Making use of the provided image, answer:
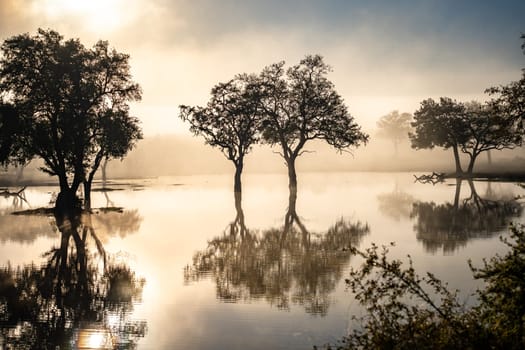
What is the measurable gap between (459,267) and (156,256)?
11.4 m

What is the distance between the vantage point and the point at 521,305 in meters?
7.07

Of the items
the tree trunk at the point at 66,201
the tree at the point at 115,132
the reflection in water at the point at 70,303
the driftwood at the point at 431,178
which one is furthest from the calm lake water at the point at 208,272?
the driftwood at the point at 431,178

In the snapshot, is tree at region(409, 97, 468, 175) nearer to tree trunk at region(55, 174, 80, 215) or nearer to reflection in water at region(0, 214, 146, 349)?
tree trunk at region(55, 174, 80, 215)

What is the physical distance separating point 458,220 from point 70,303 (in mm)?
22878

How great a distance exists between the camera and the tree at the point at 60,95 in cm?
3781

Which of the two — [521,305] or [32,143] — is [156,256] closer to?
[521,305]

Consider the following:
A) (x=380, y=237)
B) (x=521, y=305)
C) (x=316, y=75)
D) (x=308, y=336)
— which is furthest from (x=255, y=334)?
(x=316, y=75)

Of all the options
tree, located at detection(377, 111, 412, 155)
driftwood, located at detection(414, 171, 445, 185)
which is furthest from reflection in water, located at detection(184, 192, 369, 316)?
tree, located at detection(377, 111, 412, 155)

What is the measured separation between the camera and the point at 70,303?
1195 cm

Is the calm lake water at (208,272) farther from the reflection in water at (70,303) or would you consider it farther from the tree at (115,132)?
the tree at (115,132)

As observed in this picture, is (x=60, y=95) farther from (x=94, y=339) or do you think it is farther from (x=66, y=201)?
(x=94, y=339)

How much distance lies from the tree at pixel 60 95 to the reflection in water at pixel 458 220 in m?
27.0

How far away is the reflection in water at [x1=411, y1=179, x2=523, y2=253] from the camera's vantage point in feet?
68.6

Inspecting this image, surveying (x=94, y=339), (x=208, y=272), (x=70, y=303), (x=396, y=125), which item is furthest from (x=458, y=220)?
(x=396, y=125)
